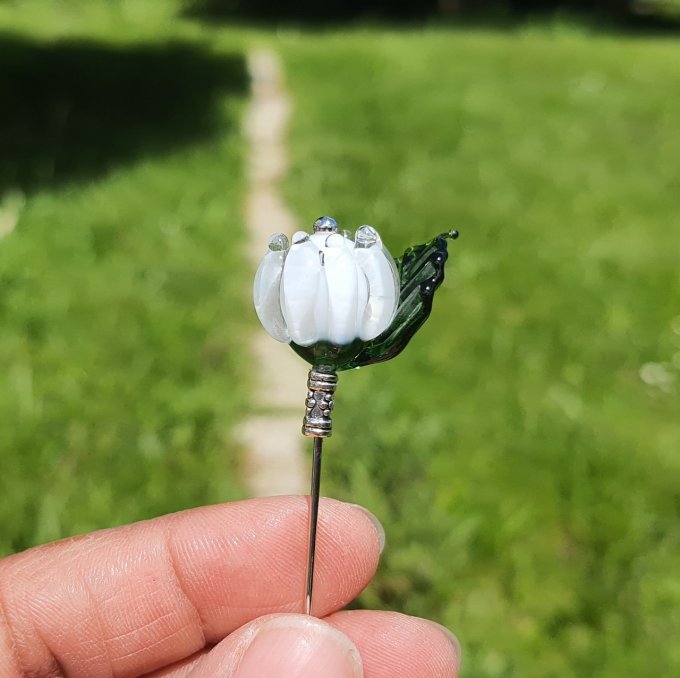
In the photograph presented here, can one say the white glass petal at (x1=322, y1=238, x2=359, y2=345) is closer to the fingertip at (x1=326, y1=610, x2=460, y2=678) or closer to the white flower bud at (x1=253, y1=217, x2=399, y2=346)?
the white flower bud at (x1=253, y1=217, x2=399, y2=346)

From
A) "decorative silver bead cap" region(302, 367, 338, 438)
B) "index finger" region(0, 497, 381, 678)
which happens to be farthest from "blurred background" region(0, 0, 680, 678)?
"decorative silver bead cap" region(302, 367, 338, 438)

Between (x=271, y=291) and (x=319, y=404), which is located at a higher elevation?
(x=271, y=291)

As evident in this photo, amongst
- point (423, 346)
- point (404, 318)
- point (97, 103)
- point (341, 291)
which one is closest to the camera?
point (341, 291)

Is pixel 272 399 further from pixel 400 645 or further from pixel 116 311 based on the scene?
pixel 400 645

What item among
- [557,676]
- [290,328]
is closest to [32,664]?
[290,328]

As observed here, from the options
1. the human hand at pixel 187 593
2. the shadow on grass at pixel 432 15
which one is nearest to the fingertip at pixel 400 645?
the human hand at pixel 187 593

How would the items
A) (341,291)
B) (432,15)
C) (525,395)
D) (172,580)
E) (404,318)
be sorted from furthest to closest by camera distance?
(432,15) < (525,395) < (172,580) < (404,318) < (341,291)

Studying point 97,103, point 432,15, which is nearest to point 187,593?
point 97,103
